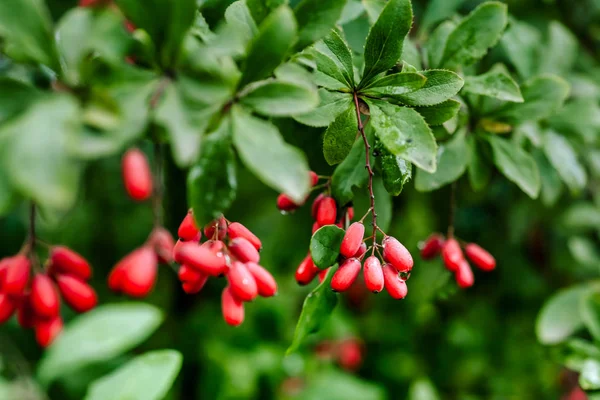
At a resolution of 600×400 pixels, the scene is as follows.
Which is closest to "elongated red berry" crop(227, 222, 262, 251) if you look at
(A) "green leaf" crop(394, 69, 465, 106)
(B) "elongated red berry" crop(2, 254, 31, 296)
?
(A) "green leaf" crop(394, 69, 465, 106)

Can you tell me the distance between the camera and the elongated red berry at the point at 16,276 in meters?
0.98

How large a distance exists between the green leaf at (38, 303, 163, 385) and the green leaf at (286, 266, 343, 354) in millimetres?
603

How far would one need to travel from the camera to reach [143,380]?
117cm

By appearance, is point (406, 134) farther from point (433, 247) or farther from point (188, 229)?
point (433, 247)

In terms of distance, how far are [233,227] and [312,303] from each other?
177mm

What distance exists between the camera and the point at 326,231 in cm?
83

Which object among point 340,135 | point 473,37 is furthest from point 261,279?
point 473,37

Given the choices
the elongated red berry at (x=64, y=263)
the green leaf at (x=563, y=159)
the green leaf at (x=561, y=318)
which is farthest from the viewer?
the green leaf at (x=561, y=318)

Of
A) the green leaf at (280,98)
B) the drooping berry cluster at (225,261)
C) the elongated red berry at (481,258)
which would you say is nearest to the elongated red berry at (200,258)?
the drooping berry cluster at (225,261)

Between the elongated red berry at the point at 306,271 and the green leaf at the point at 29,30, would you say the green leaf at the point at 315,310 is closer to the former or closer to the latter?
the elongated red berry at the point at 306,271

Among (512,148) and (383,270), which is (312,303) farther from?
(512,148)

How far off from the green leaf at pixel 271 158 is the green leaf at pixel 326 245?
22 cm

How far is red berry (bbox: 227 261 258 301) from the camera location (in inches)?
32.3

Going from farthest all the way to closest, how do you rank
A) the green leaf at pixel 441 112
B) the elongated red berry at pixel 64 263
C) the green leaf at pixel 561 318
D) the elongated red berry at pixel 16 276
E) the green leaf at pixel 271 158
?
the green leaf at pixel 561 318, the elongated red berry at pixel 64 263, the elongated red berry at pixel 16 276, the green leaf at pixel 441 112, the green leaf at pixel 271 158
